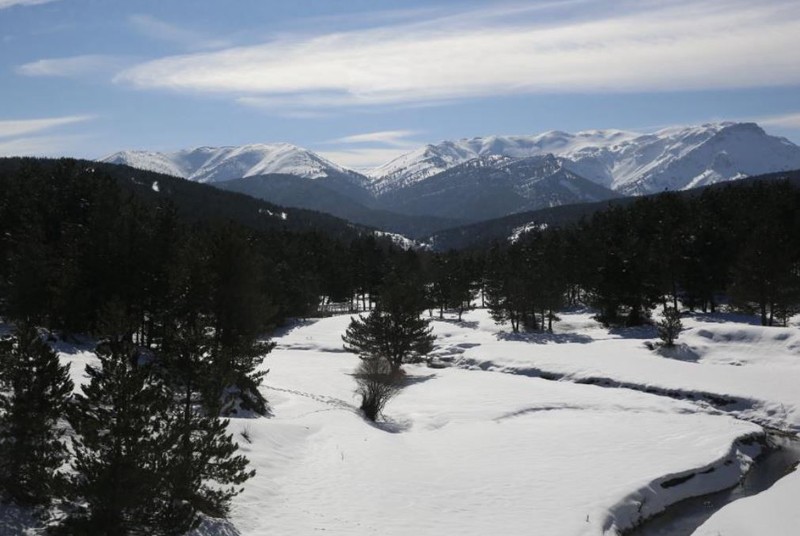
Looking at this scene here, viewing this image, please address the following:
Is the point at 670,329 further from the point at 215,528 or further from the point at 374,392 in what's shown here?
the point at 215,528

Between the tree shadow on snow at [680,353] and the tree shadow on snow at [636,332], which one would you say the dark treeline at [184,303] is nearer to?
the tree shadow on snow at [636,332]

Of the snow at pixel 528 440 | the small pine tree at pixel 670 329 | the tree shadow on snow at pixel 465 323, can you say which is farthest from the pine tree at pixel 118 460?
the tree shadow on snow at pixel 465 323

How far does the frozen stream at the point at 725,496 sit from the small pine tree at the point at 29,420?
15788 mm

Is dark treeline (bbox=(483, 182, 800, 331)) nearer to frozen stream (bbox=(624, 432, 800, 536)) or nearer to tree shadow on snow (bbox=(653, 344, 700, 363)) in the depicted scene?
tree shadow on snow (bbox=(653, 344, 700, 363))

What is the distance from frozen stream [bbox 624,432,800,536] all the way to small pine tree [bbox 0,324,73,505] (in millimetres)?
15788

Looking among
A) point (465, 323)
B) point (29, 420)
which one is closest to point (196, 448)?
point (29, 420)

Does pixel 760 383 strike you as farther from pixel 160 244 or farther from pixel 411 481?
pixel 160 244

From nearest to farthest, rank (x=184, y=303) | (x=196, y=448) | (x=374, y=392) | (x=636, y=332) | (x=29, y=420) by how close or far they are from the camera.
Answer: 1. (x=29, y=420)
2. (x=196, y=448)
3. (x=184, y=303)
4. (x=374, y=392)
5. (x=636, y=332)

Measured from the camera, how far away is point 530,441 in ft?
84.5

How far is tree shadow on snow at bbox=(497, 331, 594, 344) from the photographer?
187 ft

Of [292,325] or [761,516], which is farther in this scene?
[292,325]

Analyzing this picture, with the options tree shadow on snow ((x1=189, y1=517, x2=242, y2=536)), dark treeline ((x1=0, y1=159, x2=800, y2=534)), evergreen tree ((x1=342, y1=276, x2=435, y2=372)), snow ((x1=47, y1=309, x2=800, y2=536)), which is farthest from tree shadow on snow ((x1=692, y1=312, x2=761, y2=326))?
tree shadow on snow ((x1=189, y1=517, x2=242, y2=536))

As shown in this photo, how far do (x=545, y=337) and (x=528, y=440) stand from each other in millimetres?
34248

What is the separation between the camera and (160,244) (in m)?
35.9
